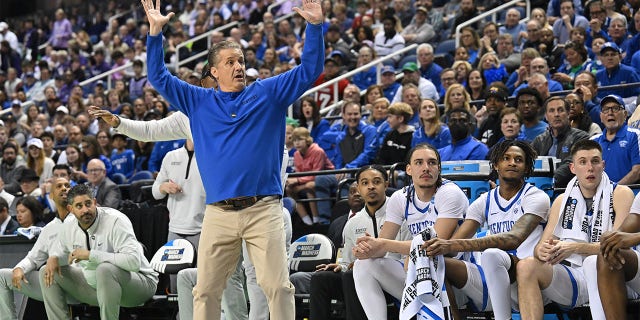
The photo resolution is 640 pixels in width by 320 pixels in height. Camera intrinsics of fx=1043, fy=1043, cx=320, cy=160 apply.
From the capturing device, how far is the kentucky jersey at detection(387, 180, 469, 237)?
23.1 feet

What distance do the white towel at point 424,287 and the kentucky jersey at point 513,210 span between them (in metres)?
0.64

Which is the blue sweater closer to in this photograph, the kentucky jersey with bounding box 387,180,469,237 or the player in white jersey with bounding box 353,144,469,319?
the player in white jersey with bounding box 353,144,469,319

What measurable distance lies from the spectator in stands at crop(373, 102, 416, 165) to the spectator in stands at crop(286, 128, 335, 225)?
78 cm

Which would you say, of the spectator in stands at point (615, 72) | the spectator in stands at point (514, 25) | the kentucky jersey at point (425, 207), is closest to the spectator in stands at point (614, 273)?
the kentucky jersey at point (425, 207)

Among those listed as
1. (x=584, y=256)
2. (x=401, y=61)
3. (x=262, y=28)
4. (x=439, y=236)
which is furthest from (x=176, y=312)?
(x=262, y=28)

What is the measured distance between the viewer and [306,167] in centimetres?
1145

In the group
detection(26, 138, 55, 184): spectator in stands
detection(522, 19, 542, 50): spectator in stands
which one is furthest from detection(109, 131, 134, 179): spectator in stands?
detection(522, 19, 542, 50): spectator in stands

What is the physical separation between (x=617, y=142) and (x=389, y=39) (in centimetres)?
745

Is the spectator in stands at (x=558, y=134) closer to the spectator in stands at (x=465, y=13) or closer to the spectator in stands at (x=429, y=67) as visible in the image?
the spectator in stands at (x=429, y=67)

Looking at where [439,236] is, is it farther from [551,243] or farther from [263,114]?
[263,114]

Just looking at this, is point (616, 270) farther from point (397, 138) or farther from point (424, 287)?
point (397, 138)

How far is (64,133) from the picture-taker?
53.5 ft

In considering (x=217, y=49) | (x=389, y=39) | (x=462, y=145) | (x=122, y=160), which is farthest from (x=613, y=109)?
(x=389, y=39)

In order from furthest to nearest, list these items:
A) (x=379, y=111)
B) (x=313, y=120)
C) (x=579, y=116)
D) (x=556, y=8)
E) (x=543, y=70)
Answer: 1. (x=556, y=8)
2. (x=313, y=120)
3. (x=379, y=111)
4. (x=543, y=70)
5. (x=579, y=116)
